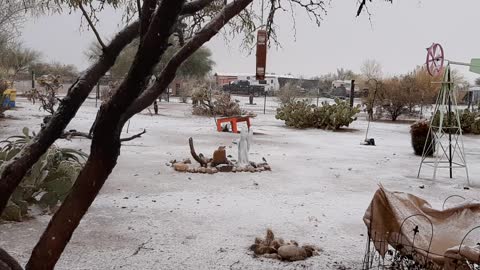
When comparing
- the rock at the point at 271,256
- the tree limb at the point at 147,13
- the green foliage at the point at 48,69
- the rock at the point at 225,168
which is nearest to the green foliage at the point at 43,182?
the rock at the point at 271,256

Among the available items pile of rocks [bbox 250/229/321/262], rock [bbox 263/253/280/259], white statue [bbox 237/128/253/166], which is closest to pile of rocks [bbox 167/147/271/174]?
white statue [bbox 237/128/253/166]

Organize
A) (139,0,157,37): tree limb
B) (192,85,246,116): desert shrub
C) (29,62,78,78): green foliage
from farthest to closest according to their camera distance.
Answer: (29,62,78,78): green foliage
(192,85,246,116): desert shrub
(139,0,157,37): tree limb

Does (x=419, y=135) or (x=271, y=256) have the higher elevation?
(x=419, y=135)

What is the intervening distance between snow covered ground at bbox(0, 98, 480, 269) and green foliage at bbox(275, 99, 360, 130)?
6.25 meters

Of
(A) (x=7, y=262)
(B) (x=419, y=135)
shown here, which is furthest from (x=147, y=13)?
(B) (x=419, y=135)

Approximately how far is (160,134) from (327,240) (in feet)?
35.4

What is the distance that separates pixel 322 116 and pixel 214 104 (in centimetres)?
627

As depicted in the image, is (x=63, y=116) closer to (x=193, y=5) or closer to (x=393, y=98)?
(x=193, y=5)

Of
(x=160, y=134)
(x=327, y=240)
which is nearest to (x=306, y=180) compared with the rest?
(x=327, y=240)

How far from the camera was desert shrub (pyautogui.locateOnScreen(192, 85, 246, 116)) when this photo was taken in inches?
931

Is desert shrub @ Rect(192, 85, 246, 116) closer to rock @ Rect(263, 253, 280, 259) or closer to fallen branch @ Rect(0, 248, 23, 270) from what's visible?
rock @ Rect(263, 253, 280, 259)

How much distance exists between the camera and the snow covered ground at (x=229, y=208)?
4.54 meters

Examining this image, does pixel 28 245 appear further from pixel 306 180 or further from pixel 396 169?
pixel 396 169

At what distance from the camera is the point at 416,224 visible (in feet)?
12.4
